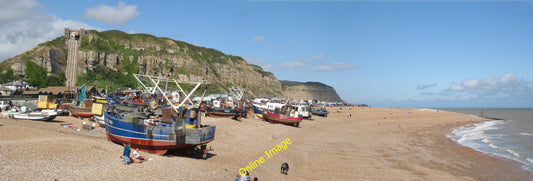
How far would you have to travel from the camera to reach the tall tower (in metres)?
79.4

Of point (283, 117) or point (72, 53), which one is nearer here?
point (283, 117)

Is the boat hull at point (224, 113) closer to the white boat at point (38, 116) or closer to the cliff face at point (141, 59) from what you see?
the white boat at point (38, 116)

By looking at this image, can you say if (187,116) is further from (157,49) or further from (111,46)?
(157,49)

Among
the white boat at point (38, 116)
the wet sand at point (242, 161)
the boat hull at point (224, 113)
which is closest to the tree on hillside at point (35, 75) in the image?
the white boat at point (38, 116)

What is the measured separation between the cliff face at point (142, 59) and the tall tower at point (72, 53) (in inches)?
41.0

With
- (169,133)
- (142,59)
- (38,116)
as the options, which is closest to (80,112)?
(38,116)

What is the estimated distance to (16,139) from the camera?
52.4 feet

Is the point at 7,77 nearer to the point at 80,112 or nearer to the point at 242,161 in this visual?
the point at 80,112

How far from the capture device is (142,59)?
104 m

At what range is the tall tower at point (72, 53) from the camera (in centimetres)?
7938

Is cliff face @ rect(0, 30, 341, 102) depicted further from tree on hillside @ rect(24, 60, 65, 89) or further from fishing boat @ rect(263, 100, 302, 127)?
fishing boat @ rect(263, 100, 302, 127)

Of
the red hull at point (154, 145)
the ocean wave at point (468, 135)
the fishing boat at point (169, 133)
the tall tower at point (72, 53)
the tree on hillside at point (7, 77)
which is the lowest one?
the ocean wave at point (468, 135)

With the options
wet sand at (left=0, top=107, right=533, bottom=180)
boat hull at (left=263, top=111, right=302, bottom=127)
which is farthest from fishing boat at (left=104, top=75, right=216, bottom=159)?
boat hull at (left=263, top=111, right=302, bottom=127)

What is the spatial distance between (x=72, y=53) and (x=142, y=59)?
22732 mm
